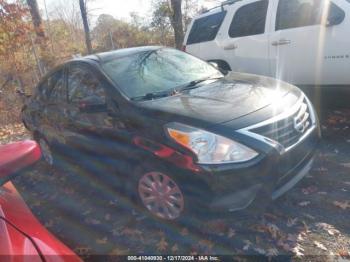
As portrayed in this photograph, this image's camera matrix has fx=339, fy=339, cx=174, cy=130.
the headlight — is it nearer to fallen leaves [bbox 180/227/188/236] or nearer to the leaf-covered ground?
the leaf-covered ground

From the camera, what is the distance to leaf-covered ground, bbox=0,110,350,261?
2824 millimetres

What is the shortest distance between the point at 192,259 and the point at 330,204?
146 centimetres

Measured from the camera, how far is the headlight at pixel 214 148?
8.70ft

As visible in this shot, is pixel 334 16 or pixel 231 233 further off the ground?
pixel 334 16

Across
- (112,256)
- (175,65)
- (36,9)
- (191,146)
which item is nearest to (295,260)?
(191,146)

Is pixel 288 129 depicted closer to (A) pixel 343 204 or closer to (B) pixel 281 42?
(A) pixel 343 204

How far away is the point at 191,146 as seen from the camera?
8.88 feet

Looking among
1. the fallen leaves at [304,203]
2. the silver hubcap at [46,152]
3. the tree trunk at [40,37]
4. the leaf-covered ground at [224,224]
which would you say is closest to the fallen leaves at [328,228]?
the leaf-covered ground at [224,224]

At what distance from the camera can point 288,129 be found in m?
2.92

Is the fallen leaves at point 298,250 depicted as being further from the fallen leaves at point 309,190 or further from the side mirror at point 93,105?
the side mirror at point 93,105

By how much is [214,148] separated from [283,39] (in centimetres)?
341

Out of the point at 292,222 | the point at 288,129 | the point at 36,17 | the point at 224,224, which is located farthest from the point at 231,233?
the point at 36,17

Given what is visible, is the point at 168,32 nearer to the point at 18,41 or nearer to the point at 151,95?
the point at 18,41

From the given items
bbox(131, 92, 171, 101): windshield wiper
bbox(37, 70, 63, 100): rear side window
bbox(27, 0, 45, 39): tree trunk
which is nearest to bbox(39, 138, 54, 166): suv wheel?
bbox(37, 70, 63, 100): rear side window
